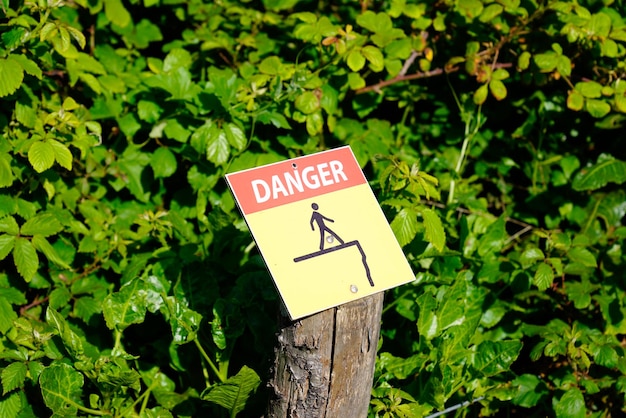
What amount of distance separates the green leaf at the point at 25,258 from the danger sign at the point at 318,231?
0.91 meters

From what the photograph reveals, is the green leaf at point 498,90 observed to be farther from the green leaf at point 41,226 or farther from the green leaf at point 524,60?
the green leaf at point 41,226

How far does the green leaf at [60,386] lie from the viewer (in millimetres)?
2088

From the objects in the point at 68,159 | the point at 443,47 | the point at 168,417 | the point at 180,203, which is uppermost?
the point at 68,159

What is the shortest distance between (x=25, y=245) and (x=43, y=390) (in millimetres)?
502

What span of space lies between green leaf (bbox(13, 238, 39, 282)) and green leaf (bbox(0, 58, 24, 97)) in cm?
50

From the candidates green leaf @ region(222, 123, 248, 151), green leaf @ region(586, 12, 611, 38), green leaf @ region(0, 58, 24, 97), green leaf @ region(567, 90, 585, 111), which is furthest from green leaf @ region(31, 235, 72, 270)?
green leaf @ region(586, 12, 611, 38)

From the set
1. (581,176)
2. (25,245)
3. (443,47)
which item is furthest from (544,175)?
(25,245)

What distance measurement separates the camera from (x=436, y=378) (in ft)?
7.29

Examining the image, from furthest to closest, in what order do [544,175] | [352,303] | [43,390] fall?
[544,175], [43,390], [352,303]

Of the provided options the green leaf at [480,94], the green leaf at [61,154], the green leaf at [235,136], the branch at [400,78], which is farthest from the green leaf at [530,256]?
the green leaf at [61,154]

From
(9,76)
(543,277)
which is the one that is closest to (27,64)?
(9,76)

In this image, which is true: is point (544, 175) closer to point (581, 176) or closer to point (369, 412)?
→ point (581, 176)

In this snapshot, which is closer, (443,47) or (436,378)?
(436,378)

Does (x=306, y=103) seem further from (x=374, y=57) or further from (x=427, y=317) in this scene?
(x=427, y=317)
